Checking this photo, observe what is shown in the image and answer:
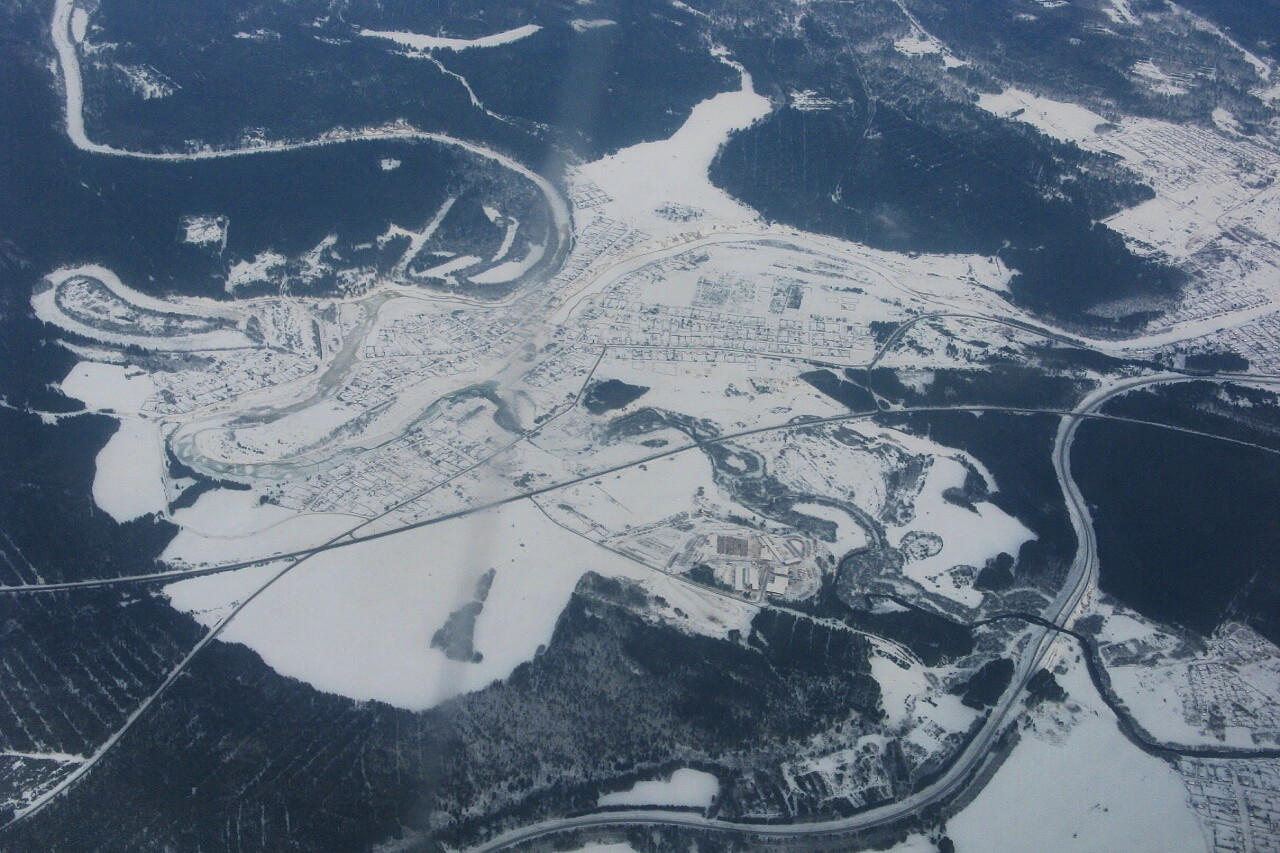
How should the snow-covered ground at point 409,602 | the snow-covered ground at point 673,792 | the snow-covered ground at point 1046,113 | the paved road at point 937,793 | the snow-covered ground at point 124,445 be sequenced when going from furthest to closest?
the snow-covered ground at point 1046,113 < the snow-covered ground at point 124,445 < the snow-covered ground at point 409,602 < the snow-covered ground at point 673,792 < the paved road at point 937,793

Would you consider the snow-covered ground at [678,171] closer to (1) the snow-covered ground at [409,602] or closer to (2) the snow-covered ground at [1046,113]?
(2) the snow-covered ground at [1046,113]

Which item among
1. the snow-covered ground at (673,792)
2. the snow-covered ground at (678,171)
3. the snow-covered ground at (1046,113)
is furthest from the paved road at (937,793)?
the snow-covered ground at (1046,113)

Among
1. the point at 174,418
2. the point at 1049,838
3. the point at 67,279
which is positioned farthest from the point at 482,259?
the point at 1049,838

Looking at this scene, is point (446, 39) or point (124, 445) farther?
point (446, 39)

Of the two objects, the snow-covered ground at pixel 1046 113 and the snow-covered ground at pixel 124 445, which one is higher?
the snow-covered ground at pixel 1046 113

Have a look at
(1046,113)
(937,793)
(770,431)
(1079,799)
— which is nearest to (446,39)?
(1046,113)

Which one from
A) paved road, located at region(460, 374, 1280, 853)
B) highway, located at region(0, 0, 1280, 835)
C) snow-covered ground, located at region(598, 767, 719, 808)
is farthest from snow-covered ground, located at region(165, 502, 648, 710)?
snow-covered ground, located at region(598, 767, 719, 808)

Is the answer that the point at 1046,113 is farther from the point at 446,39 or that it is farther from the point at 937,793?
the point at 937,793

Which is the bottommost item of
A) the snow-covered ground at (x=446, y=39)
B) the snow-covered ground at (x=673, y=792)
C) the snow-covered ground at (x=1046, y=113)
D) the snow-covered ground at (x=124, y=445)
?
the snow-covered ground at (x=673, y=792)

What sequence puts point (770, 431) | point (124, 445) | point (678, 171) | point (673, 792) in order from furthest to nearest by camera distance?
point (678, 171) → point (770, 431) → point (124, 445) → point (673, 792)

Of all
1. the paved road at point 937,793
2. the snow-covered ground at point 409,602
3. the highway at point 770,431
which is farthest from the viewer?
the snow-covered ground at point 409,602
